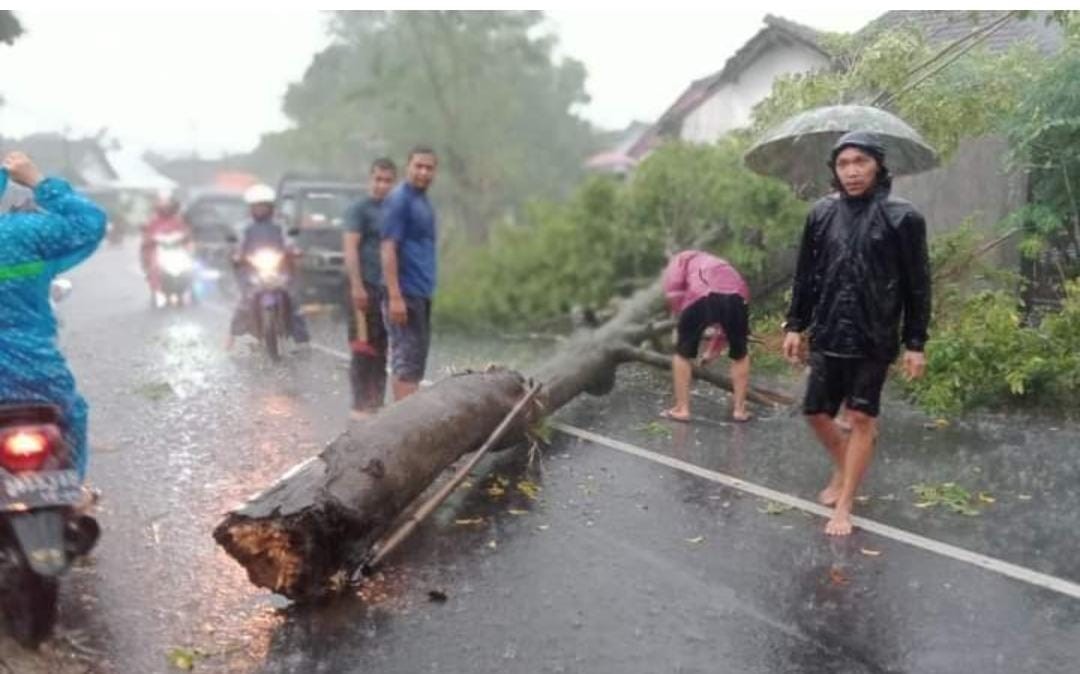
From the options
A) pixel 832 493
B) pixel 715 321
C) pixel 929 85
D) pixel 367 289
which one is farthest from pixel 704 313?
pixel 929 85

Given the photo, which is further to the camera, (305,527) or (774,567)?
(774,567)

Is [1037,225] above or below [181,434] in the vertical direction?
above

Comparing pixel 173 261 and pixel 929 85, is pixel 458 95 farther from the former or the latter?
pixel 929 85

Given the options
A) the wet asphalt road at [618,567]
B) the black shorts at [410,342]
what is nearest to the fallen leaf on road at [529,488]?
the wet asphalt road at [618,567]

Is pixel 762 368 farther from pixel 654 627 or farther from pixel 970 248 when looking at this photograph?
pixel 654 627

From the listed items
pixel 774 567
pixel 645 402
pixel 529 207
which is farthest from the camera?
pixel 529 207

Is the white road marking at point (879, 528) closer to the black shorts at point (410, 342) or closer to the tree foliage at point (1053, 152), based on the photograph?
the black shorts at point (410, 342)

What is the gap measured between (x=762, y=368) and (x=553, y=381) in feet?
8.66

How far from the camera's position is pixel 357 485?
4648mm


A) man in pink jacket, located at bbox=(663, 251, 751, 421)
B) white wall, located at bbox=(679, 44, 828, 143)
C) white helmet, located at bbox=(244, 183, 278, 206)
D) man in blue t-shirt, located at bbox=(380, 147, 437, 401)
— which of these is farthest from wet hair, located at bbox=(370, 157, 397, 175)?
white wall, located at bbox=(679, 44, 828, 143)

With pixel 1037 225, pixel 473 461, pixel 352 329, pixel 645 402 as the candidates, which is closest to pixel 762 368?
pixel 645 402

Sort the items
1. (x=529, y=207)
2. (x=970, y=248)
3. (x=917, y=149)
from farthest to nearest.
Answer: (x=529, y=207) < (x=970, y=248) < (x=917, y=149)

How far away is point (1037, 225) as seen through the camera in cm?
900

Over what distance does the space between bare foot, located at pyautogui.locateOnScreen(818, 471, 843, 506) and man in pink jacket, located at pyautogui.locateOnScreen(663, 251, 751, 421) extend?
2017 mm
